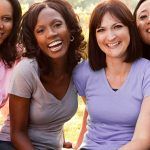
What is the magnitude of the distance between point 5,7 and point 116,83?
102cm

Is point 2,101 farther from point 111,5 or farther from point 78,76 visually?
point 111,5

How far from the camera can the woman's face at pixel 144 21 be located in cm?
267

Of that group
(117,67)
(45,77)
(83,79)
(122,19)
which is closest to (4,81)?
(45,77)

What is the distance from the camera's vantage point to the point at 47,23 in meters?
2.49

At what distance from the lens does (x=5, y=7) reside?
284 centimetres

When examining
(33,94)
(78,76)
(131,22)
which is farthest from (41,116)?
(131,22)

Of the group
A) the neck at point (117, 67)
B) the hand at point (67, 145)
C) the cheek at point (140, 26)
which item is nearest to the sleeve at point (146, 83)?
the neck at point (117, 67)

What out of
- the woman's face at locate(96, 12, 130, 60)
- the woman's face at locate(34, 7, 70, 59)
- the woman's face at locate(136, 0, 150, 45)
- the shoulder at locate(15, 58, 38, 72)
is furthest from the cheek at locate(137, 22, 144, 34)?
the shoulder at locate(15, 58, 38, 72)

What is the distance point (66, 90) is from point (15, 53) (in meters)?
0.56

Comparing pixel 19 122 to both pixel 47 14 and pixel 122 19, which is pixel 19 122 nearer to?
pixel 47 14

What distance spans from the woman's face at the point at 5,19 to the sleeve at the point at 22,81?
1.63ft

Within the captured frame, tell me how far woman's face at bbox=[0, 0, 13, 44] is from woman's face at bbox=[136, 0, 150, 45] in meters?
0.94

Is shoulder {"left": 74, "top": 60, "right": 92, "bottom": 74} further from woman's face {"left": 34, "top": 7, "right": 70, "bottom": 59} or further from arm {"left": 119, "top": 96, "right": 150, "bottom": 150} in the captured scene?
arm {"left": 119, "top": 96, "right": 150, "bottom": 150}

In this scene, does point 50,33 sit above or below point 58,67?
above
